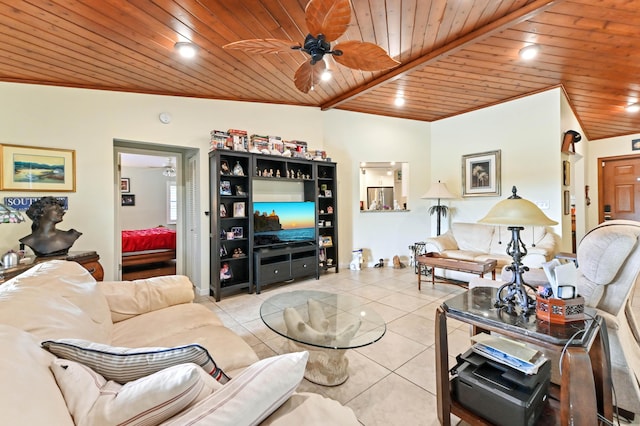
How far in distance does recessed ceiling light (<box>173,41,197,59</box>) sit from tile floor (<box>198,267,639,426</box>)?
9.07 feet

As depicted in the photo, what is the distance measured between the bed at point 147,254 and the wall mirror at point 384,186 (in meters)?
3.95

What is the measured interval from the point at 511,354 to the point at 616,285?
0.95 meters

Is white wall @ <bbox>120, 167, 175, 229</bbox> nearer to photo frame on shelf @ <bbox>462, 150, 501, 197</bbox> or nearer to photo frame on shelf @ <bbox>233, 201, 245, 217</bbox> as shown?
photo frame on shelf @ <bbox>233, 201, 245, 217</bbox>

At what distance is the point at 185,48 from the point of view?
2.71 metres

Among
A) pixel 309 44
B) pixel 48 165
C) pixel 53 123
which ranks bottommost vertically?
pixel 48 165

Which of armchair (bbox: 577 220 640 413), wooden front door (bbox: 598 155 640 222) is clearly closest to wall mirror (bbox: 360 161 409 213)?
armchair (bbox: 577 220 640 413)

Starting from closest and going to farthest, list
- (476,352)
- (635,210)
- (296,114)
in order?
(476,352) → (296,114) → (635,210)

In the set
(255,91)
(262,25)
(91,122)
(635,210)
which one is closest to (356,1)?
(262,25)

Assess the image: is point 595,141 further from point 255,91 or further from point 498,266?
point 255,91

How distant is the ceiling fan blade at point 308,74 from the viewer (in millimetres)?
2430

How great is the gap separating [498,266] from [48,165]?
5613 millimetres

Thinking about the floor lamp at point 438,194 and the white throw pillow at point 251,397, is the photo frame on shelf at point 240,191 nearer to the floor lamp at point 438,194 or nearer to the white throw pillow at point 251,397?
the floor lamp at point 438,194

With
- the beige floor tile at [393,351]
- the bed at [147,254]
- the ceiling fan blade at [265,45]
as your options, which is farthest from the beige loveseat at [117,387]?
the bed at [147,254]

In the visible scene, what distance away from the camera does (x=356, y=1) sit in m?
2.23
